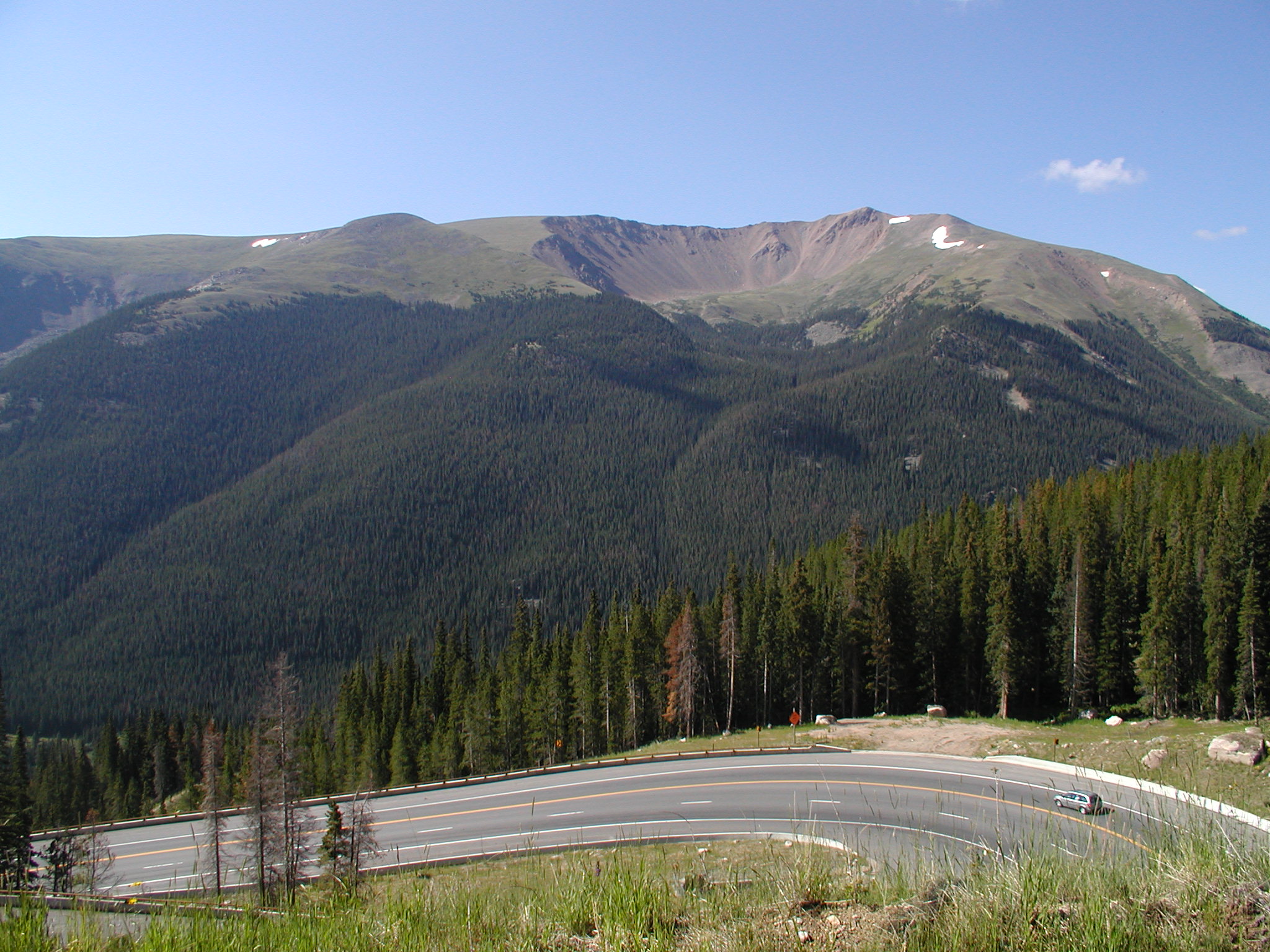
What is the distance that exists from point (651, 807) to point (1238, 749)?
21828 mm

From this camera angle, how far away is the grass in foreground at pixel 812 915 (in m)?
4.65

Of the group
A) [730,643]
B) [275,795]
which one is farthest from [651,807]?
[730,643]

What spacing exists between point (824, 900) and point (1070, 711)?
51.1 metres

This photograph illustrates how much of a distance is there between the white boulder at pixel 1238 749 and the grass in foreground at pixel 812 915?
26.3 m

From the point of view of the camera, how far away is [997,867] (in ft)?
17.9

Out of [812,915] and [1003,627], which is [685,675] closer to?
[1003,627]

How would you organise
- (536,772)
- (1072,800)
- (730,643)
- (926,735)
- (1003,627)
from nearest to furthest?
1. (1072,800)
2. (926,735)
3. (536,772)
4. (1003,627)
5. (730,643)

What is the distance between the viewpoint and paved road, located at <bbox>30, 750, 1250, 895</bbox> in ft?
79.7

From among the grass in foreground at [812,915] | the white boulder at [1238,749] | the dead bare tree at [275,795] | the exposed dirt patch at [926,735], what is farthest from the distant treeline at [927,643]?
the grass in foreground at [812,915]

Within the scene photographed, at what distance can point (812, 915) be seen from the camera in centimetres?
544

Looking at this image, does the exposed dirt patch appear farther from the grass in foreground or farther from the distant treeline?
the grass in foreground

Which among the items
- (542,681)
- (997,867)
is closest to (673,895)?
(997,867)

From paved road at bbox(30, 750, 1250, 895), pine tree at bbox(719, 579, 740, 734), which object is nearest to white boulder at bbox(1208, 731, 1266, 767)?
paved road at bbox(30, 750, 1250, 895)

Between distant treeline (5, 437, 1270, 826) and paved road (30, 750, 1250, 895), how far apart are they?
28.8 ft
